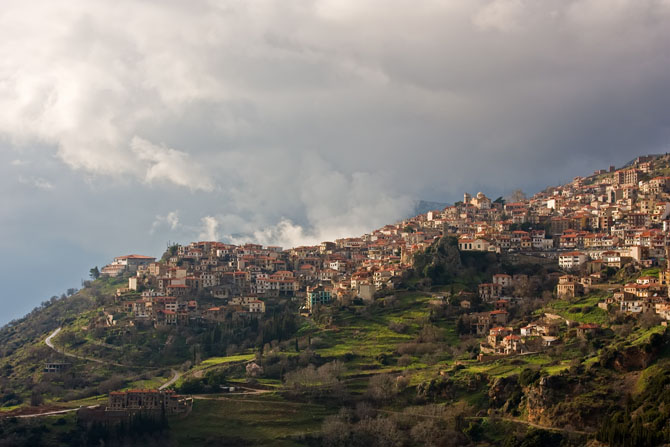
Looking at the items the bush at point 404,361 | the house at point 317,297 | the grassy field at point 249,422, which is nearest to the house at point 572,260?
the bush at point 404,361

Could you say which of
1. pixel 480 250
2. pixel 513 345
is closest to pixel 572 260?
pixel 480 250

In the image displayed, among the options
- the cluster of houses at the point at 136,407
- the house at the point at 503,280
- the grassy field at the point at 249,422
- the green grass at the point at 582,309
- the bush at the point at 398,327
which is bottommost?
the grassy field at the point at 249,422

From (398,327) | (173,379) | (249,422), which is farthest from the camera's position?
(398,327)

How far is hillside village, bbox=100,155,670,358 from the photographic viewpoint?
3568 inches

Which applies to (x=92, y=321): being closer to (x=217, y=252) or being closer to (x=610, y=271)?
(x=217, y=252)

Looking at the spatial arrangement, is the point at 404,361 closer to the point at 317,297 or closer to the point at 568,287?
the point at 568,287

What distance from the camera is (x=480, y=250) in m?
112

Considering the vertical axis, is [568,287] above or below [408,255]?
below

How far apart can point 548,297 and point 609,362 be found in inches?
896

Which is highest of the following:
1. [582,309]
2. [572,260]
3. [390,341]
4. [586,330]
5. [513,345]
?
[572,260]

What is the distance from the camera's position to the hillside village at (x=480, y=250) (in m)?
90.6

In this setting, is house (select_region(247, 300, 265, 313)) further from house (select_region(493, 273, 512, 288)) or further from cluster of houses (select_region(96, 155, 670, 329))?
house (select_region(493, 273, 512, 288))

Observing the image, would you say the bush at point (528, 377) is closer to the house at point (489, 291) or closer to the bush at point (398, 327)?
the bush at point (398, 327)

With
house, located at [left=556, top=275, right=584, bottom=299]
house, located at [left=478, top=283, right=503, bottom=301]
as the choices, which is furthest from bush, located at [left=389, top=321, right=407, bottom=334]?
house, located at [left=556, top=275, right=584, bottom=299]
